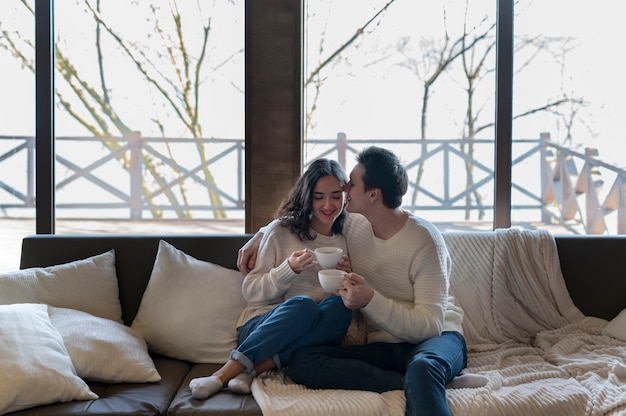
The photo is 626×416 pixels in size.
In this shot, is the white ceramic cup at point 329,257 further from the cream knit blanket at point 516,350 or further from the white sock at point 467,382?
the white sock at point 467,382

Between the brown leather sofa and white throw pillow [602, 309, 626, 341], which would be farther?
the brown leather sofa

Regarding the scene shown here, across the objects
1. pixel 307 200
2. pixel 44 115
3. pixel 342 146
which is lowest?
pixel 307 200

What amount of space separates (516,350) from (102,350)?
5.07ft

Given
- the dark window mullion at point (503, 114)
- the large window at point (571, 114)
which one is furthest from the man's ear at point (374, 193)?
the large window at point (571, 114)

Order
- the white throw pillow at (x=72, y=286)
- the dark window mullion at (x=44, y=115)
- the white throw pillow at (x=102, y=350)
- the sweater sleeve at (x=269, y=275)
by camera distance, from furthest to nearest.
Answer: the dark window mullion at (x=44, y=115), the white throw pillow at (x=72, y=286), the sweater sleeve at (x=269, y=275), the white throw pillow at (x=102, y=350)

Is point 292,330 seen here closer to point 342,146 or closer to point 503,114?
point 342,146

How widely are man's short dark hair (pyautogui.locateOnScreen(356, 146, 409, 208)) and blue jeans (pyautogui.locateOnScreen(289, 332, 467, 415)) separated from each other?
53 centimetres

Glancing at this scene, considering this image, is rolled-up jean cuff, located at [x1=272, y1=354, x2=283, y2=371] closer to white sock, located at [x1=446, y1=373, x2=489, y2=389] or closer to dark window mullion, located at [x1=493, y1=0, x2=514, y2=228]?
white sock, located at [x1=446, y1=373, x2=489, y2=389]

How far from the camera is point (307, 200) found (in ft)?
8.11

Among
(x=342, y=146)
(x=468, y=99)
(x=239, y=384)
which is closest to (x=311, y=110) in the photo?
(x=342, y=146)

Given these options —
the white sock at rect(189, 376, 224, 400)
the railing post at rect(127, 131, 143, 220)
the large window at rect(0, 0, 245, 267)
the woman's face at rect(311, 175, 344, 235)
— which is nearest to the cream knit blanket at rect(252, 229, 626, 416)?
the white sock at rect(189, 376, 224, 400)

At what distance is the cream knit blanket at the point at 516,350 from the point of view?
78.4 inches

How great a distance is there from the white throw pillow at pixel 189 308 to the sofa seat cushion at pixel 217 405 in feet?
1.12

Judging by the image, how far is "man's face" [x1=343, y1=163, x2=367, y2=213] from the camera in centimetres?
239
